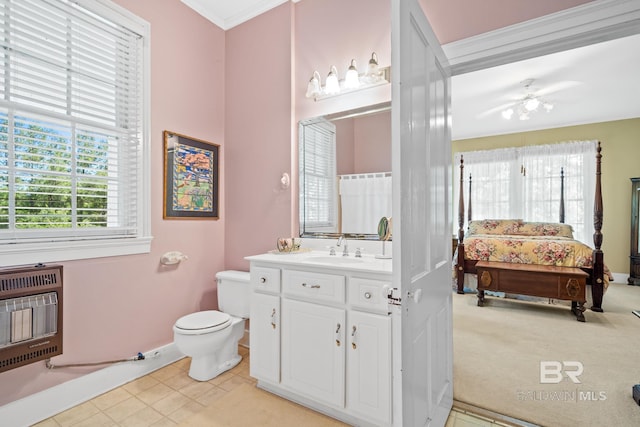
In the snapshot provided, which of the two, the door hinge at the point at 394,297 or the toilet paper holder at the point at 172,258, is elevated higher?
the door hinge at the point at 394,297

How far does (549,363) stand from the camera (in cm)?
246

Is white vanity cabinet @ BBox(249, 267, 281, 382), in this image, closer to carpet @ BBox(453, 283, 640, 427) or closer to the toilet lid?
the toilet lid

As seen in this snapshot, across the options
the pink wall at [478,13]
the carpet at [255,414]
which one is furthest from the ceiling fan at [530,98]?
the carpet at [255,414]

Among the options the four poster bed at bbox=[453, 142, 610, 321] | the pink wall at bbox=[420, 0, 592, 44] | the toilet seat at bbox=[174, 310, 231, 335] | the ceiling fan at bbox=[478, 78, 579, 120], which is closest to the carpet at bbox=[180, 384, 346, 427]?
the toilet seat at bbox=[174, 310, 231, 335]

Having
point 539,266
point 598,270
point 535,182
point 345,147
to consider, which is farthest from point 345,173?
point 535,182

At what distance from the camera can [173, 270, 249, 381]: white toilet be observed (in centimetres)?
209

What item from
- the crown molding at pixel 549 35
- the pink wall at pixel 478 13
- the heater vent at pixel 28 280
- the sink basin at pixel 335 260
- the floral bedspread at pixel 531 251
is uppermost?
the pink wall at pixel 478 13

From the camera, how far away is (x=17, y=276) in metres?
1.65

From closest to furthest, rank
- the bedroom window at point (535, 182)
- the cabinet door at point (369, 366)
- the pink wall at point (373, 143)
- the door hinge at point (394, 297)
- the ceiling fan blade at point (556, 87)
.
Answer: the door hinge at point (394, 297) < the cabinet door at point (369, 366) < the pink wall at point (373, 143) < the ceiling fan blade at point (556, 87) < the bedroom window at point (535, 182)

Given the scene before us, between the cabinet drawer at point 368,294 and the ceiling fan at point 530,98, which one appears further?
the ceiling fan at point 530,98

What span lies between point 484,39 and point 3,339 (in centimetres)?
304

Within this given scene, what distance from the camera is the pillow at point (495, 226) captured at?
556 centimetres

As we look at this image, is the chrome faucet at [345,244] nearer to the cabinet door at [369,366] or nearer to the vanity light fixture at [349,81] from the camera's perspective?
the cabinet door at [369,366]

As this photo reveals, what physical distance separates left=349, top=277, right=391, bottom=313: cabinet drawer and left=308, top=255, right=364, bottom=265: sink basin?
0.74 ft
